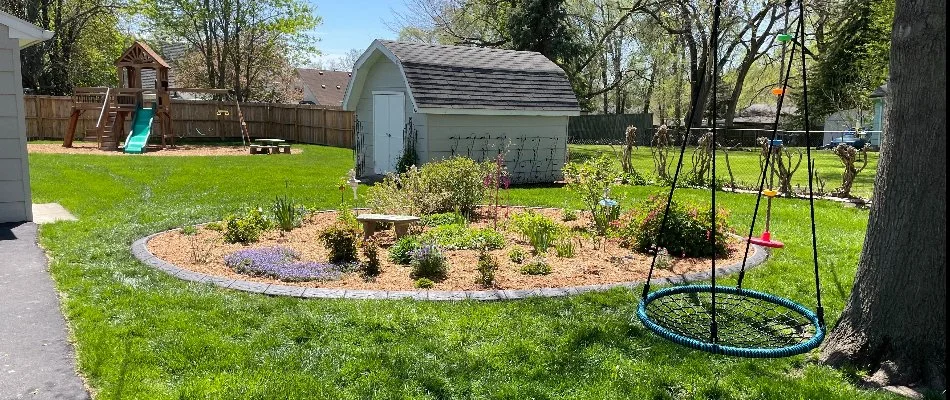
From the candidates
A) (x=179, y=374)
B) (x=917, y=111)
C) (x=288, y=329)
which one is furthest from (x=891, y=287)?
(x=179, y=374)

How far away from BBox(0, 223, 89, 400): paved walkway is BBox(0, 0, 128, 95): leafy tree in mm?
25463

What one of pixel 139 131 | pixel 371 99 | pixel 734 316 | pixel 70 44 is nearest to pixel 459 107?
pixel 371 99

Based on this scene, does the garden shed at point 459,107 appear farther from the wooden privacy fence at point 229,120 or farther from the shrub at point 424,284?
the wooden privacy fence at point 229,120

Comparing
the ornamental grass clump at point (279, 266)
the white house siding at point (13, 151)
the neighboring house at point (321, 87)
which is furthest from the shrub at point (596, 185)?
the neighboring house at point (321, 87)

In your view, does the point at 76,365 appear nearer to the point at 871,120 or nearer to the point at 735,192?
the point at 735,192

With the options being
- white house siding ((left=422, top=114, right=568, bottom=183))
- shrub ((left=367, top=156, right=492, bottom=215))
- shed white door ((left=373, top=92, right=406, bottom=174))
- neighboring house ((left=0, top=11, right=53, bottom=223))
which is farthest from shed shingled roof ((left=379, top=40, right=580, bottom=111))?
neighboring house ((left=0, top=11, right=53, bottom=223))

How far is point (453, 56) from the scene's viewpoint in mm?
13742

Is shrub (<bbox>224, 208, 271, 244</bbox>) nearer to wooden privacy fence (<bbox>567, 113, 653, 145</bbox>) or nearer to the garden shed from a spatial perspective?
the garden shed

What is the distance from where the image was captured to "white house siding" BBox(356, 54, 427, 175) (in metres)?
12.8

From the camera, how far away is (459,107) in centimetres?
1261

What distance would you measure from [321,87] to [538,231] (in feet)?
123

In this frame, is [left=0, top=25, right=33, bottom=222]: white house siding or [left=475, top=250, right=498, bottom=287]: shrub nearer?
[left=475, top=250, right=498, bottom=287]: shrub

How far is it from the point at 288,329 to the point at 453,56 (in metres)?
10.2

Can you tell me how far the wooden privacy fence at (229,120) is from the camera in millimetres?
24469
